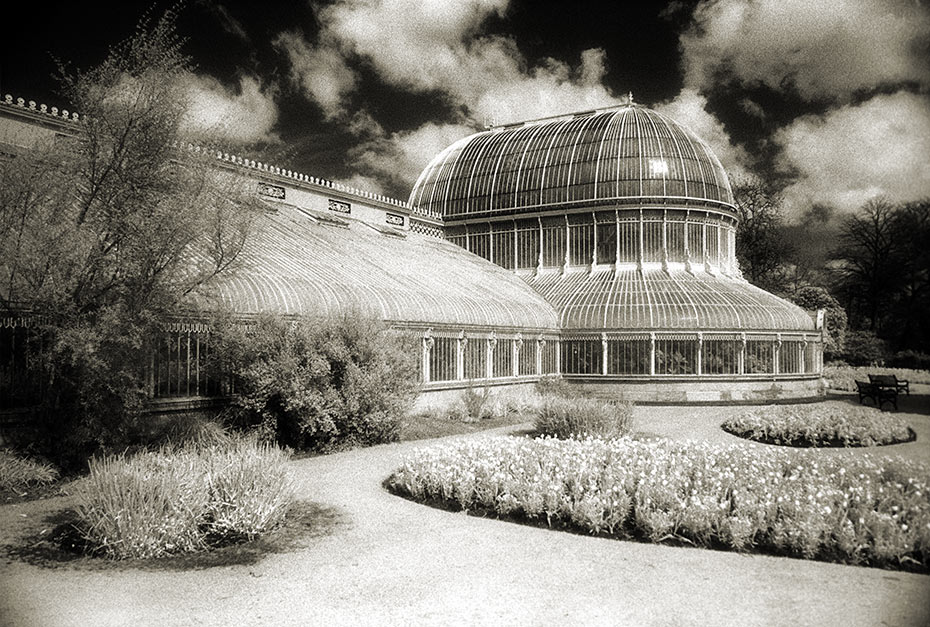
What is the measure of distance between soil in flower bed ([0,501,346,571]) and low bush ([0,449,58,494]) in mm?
1675

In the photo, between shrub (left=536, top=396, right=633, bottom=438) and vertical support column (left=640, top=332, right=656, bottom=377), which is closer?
shrub (left=536, top=396, right=633, bottom=438)

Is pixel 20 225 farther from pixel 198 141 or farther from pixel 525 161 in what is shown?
pixel 525 161

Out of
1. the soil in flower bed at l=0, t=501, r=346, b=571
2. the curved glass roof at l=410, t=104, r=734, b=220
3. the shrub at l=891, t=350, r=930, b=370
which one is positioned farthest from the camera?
the curved glass roof at l=410, t=104, r=734, b=220

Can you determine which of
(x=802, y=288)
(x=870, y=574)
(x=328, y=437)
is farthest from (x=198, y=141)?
(x=802, y=288)

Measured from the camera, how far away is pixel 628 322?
32.3 m

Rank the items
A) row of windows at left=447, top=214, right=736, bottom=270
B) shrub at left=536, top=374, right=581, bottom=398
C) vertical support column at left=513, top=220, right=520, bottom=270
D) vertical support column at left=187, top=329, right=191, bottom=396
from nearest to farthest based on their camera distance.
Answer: vertical support column at left=187, top=329, right=191, bottom=396 → shrub at left=536, top=374, right=581, bottom=398 → row of windows at left=447, top=214, right=736, bottom=270 → vertical support column at left=513, top=220, right=520, bottom=270

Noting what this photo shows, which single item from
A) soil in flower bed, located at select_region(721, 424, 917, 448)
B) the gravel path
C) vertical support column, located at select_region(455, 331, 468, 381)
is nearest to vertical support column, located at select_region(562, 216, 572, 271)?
vertical support column, located at select_region(455, 331, 468, 381)

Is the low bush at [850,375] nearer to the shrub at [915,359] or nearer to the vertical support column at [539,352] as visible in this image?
the shrub at [915,359]

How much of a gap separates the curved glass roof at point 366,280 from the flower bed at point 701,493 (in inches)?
262

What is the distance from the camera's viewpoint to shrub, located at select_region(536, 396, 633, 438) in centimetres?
1719

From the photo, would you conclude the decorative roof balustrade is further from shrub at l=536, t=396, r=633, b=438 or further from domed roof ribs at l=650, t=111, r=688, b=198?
domed roof ribs at l=650, t=111, r=688, b=198

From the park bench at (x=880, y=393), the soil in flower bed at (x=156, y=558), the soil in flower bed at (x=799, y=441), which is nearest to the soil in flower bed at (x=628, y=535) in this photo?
the soil in flower bed at (x=156, y=558)

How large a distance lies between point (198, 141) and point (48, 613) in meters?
8.95

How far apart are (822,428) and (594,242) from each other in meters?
20.9
